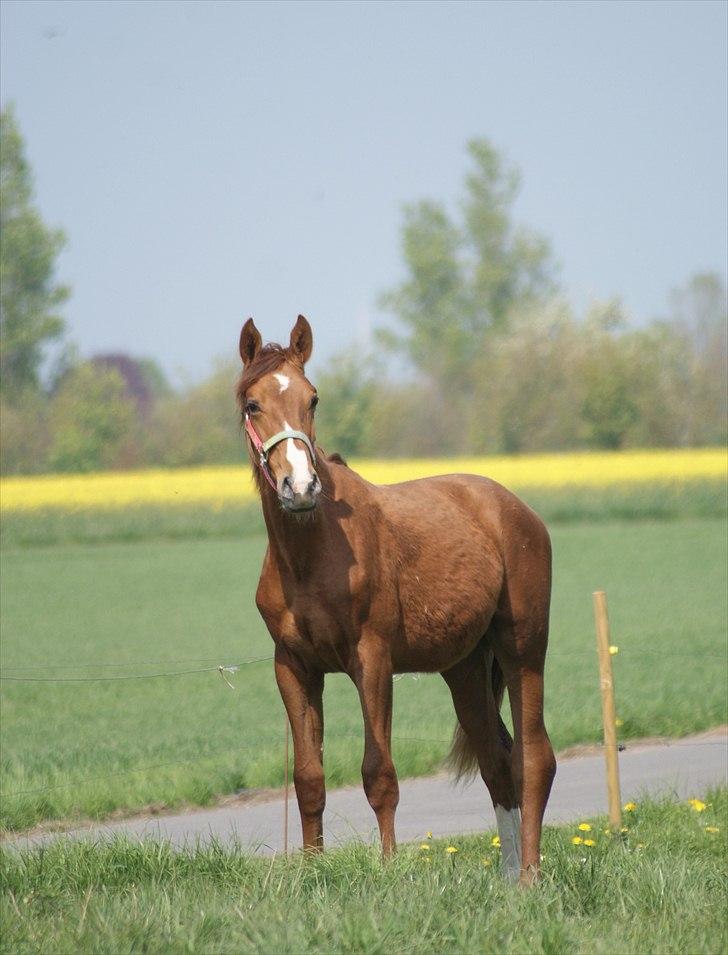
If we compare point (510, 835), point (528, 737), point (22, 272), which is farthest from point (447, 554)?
point (22, 272)

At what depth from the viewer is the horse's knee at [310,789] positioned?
222 inches

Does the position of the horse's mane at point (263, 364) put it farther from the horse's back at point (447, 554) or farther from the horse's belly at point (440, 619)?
the horse's belly at point (440, 619)

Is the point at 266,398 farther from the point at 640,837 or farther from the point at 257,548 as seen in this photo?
the point at 257,548

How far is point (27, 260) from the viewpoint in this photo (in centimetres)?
2638

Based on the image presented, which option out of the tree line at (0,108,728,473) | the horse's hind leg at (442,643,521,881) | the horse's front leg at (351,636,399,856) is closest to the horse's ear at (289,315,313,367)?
the horse's front leg at (351,636,399,856)

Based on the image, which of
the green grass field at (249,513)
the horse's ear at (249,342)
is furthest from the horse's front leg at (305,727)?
the green grass field at (249,513)

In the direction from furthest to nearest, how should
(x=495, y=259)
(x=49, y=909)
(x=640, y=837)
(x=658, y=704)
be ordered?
(x=495, y=259)
(x=658, y=704)
(x=640, y=837)
(x=49, y=909)

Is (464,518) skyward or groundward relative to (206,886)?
skyward

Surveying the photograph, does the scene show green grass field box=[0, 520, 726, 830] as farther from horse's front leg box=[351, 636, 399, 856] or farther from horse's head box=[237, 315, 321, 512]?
horse's head box=[237, 315, 321, 512]

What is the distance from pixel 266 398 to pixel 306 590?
786mm


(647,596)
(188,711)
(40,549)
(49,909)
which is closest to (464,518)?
(49,909)

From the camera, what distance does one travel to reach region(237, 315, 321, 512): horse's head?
16.9ft

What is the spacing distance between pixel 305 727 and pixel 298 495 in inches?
42.5

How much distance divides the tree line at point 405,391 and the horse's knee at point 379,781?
44.9 ft
